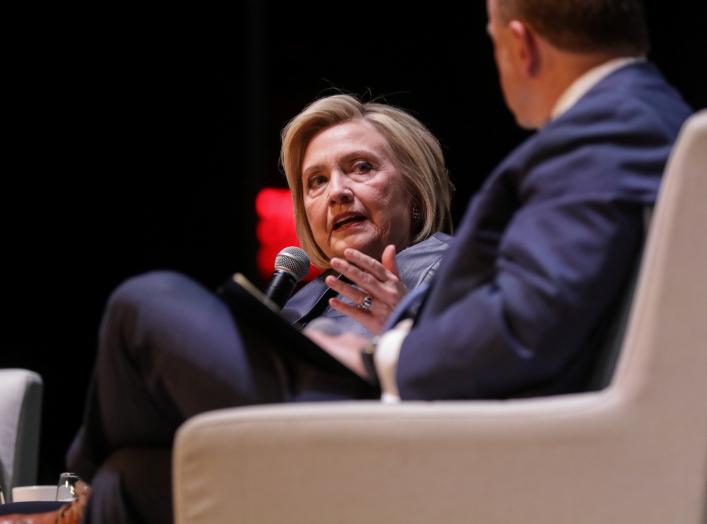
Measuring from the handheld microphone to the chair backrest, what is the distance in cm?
105

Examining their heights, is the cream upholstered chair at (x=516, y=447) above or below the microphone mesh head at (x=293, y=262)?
above

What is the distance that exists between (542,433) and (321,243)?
1392 mm

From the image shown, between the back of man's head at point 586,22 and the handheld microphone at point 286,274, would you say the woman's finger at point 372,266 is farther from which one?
the back of man's head at point 586,22

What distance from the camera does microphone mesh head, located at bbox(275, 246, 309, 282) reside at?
218cm

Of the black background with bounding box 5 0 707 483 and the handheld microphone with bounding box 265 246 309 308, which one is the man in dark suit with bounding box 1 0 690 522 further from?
the black background with bounding box 5 0 707 483

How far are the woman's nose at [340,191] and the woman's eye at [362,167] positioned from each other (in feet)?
0.13

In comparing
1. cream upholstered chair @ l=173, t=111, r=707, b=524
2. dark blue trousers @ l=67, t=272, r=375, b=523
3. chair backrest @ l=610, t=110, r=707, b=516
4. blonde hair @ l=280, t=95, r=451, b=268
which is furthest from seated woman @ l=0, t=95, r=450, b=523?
blonde hair @ l=280, t=95, r=451, b=268

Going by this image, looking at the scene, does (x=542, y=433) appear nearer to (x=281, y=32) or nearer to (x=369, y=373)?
(x=369, y=373)

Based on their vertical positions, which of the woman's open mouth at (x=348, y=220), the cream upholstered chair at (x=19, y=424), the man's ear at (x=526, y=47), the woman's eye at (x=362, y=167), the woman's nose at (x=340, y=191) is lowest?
the cream upholstered chair at (x=19, y=424)

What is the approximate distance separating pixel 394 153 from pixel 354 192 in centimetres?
17

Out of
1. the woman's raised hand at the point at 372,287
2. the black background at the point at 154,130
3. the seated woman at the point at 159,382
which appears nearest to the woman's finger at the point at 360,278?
the woman's raised hand at the point at 372,287

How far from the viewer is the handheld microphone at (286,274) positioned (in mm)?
2115

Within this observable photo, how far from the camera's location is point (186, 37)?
16.4ft

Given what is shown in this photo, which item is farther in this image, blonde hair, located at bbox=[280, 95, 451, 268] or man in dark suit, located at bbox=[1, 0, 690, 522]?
blonde hair, located at bbox=[280, 95, 451, 268]
